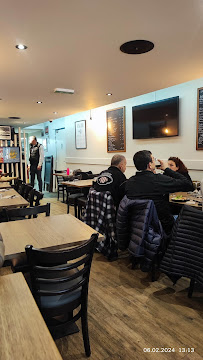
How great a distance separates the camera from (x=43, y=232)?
1.97 meters

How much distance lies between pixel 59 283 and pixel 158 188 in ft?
5.12

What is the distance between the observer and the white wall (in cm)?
470

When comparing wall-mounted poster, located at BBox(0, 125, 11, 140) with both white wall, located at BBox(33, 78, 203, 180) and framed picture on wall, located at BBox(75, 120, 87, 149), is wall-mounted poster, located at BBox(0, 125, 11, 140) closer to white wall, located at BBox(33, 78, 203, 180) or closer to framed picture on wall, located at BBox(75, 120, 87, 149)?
white wall, located at BBox(33, 78, 203, 180)

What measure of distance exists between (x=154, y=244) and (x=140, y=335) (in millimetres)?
792

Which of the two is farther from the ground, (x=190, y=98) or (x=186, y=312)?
(x=190, y=98)

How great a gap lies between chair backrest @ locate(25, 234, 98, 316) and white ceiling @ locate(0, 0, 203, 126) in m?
1.70

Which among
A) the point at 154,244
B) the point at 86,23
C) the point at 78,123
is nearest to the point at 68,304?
the point at 154,244

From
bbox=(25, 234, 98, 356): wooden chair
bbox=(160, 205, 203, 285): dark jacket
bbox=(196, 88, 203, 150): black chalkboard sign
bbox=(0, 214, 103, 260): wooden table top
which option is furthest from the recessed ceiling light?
bbox=(196, 88, 203, 150): black chalkboard sign

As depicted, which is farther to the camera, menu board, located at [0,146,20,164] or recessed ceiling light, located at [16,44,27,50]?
menu board, located at [0,146,20,164]

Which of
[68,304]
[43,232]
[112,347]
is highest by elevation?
[43,232]

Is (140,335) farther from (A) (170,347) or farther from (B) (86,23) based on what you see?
(B) (86,23)

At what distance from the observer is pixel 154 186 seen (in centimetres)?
272

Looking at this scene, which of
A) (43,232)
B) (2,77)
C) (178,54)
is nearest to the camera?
(43,232)

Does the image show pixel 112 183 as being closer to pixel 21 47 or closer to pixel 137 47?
pixel 137 47
